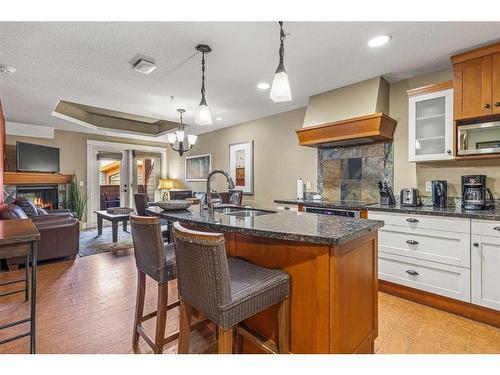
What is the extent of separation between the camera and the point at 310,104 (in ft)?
12.2

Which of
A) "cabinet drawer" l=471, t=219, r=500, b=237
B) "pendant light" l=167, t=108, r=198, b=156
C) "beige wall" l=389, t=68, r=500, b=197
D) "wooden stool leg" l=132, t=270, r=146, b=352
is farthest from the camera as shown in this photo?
"pendant light" l=167, t=108, r=198, b=156

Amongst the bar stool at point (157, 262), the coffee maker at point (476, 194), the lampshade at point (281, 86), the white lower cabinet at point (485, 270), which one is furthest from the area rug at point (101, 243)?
the coffee maker at point (476, 194)

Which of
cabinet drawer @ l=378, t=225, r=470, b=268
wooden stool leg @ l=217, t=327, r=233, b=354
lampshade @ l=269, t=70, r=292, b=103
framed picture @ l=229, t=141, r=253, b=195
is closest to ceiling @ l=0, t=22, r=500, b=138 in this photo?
lampshade @ l=269, t=70, r=292, b=103

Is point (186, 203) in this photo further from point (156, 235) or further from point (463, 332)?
point (463, 332)

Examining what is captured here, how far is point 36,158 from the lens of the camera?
530cm

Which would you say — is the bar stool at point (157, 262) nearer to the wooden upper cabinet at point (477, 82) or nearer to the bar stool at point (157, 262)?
the bar stool at point (157, 262)

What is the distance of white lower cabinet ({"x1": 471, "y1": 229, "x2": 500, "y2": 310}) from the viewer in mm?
2053

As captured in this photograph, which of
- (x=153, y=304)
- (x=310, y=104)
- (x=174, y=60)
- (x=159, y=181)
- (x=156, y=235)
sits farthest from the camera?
(x=159, y=181)

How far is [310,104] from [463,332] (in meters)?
2.98

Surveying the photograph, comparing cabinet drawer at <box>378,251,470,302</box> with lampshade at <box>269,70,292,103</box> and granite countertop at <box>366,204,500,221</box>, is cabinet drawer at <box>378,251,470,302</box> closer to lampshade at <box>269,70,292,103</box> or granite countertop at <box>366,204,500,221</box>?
granite countertop at <box>366,204,500,221</box>

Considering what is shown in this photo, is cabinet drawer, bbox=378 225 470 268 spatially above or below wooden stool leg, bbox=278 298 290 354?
above

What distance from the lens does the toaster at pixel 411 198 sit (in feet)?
9.05

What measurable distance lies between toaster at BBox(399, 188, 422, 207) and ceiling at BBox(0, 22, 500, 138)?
1331 mm

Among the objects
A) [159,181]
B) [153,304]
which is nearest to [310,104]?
[153,304]
